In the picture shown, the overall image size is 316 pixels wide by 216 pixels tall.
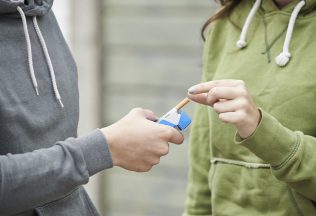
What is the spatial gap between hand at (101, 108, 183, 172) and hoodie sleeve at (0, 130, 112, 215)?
29 millimetres

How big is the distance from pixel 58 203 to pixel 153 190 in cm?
230

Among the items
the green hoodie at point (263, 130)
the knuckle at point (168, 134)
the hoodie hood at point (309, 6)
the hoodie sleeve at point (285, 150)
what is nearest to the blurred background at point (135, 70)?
the green hoodie at point (263, 130)

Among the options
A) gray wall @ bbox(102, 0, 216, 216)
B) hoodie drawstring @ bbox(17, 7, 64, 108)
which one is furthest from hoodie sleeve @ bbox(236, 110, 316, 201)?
gray wall @ bbox(102, 0, 216, 216)

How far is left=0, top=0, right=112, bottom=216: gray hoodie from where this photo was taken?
1.48m

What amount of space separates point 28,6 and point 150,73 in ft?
7.42

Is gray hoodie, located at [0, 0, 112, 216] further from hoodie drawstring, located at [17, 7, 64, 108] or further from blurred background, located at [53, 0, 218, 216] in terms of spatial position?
blurred background, located at [53, 0, 218, 216]

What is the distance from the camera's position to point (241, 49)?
6.50ft

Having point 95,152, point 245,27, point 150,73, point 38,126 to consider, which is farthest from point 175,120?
point 150,73

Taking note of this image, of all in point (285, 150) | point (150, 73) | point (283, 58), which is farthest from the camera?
point (150, 73)

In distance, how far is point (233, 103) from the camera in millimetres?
1627

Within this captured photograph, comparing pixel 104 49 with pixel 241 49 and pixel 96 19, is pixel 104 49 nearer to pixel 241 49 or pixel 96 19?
pixel 96 19

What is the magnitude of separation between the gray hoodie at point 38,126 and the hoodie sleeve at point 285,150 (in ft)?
1.32

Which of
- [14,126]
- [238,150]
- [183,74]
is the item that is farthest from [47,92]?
[183,74]

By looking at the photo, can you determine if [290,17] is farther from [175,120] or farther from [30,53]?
[30,53]
